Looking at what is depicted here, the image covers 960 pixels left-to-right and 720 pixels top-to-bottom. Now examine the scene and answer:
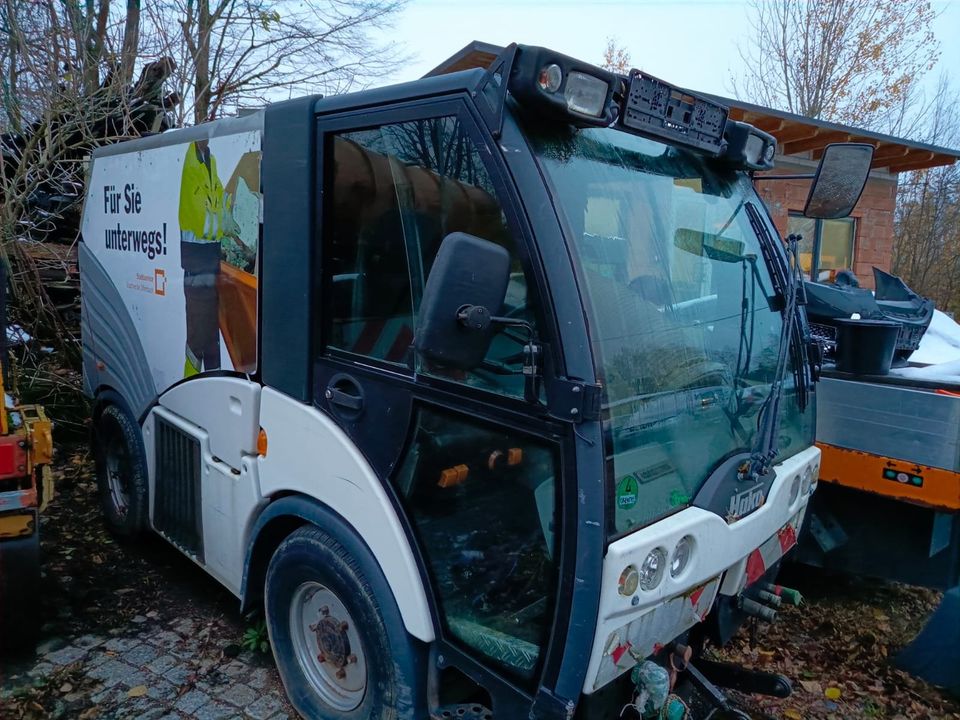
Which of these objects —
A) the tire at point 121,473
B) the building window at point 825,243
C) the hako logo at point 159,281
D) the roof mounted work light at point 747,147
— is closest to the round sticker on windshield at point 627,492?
the roof mounted work light at point 747,147

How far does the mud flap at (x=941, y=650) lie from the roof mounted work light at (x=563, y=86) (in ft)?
9.13

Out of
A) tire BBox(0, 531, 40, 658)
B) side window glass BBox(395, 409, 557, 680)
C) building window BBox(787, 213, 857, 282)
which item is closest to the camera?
side window glass BBox(395, 409, 557, 680)

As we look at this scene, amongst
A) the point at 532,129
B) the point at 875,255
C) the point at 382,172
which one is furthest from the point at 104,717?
the point at 875,255

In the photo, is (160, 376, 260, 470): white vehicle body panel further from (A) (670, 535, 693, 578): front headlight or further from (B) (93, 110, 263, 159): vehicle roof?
(A) (670, 535, 693, 578): front headlight

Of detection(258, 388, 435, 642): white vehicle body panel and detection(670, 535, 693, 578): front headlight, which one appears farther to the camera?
detection(258, 388, 435, 642): white vehicle body panel

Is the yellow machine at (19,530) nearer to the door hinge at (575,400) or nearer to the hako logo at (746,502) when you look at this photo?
the door hinge at (575,400)

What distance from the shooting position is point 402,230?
2.50 metres

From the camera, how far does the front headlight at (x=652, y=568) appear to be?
82.0 inches

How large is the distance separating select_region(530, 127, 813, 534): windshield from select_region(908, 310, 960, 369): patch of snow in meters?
2.05

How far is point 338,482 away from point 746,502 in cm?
138

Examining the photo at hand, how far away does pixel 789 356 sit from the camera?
289 centimetres

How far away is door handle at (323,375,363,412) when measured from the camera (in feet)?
8.51

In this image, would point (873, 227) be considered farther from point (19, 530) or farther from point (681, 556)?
point (19, 530)

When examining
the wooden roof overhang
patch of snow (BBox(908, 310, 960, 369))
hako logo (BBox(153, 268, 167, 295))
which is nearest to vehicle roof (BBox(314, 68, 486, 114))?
hako logo (BBox(153, 268, 167, 295))
